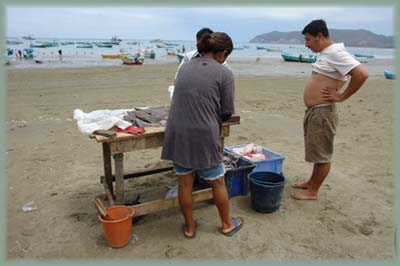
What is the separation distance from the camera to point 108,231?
123 inches

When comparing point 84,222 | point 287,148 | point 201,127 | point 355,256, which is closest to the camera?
point 201,127

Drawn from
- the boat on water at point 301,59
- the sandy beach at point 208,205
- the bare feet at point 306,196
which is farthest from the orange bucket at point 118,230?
the boat on water at point 301,59

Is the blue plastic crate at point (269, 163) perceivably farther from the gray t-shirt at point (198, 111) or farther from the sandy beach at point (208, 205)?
the gray t-shirt at point (198, 111)

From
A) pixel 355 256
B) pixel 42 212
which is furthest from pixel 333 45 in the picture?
pixel 42 212

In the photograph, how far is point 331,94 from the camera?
148 inches

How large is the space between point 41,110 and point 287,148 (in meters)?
6.87

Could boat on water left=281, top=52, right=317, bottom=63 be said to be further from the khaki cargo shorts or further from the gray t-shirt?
the gray t-shirt

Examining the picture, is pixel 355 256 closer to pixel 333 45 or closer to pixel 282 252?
pixel 282 252

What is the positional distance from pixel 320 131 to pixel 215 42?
183 centimetres

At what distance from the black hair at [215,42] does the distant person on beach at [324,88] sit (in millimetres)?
1366

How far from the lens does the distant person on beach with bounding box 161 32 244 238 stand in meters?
2.87

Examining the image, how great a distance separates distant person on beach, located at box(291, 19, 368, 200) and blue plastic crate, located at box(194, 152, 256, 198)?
0.79 meters

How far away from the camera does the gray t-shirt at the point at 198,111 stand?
2865 mm

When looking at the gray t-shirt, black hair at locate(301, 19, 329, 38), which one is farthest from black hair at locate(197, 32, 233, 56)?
black hair at locate(301, 19, 329, 38)
